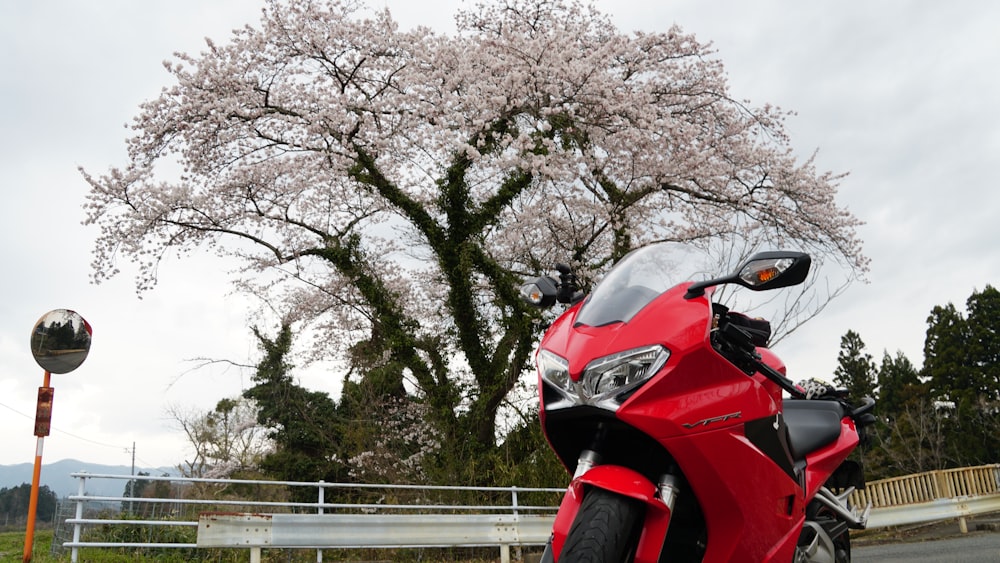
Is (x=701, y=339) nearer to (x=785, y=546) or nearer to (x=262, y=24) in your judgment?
(x=785, y=546)

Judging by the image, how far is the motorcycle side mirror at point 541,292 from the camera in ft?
10.6

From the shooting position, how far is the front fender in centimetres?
228

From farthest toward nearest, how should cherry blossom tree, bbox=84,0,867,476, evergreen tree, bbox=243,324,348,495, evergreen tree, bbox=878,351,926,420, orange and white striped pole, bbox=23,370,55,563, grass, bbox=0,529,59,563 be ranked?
evergreen tree, bbox=878,351,926,420, evergreen tree, bbox=243,324,348,495, cherry blossom tree, bbox=84,0,867,476, orange and white striped pole, bbox=23,370,55,563, grass, bbox=0,529,59,563

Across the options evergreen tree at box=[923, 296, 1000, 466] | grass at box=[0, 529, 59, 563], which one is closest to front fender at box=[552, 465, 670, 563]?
grass at box=[0, 529, 59, 563]

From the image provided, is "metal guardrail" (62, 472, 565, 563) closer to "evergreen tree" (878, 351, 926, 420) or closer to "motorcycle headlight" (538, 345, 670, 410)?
"motorcycle headlight" (538, 345, 670, 410)

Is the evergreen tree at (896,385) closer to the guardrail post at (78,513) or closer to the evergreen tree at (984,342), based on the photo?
the evergreen tree at (984,342)

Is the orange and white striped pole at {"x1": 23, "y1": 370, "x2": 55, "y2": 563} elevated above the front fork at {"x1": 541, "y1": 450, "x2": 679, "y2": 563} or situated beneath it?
elevated above

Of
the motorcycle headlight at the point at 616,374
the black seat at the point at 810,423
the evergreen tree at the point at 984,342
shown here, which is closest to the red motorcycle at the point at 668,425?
the motorcycle headlight at the point at 616,374

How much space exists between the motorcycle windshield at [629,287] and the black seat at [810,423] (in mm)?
964

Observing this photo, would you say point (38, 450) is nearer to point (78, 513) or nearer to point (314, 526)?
point (78, 513)

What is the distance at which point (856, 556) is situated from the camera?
24.5 ft

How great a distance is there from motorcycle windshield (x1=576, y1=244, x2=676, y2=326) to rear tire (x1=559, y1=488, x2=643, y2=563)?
2.07 ft

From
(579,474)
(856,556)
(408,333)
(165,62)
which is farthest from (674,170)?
(579,474)

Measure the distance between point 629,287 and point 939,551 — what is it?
20.7 feet
